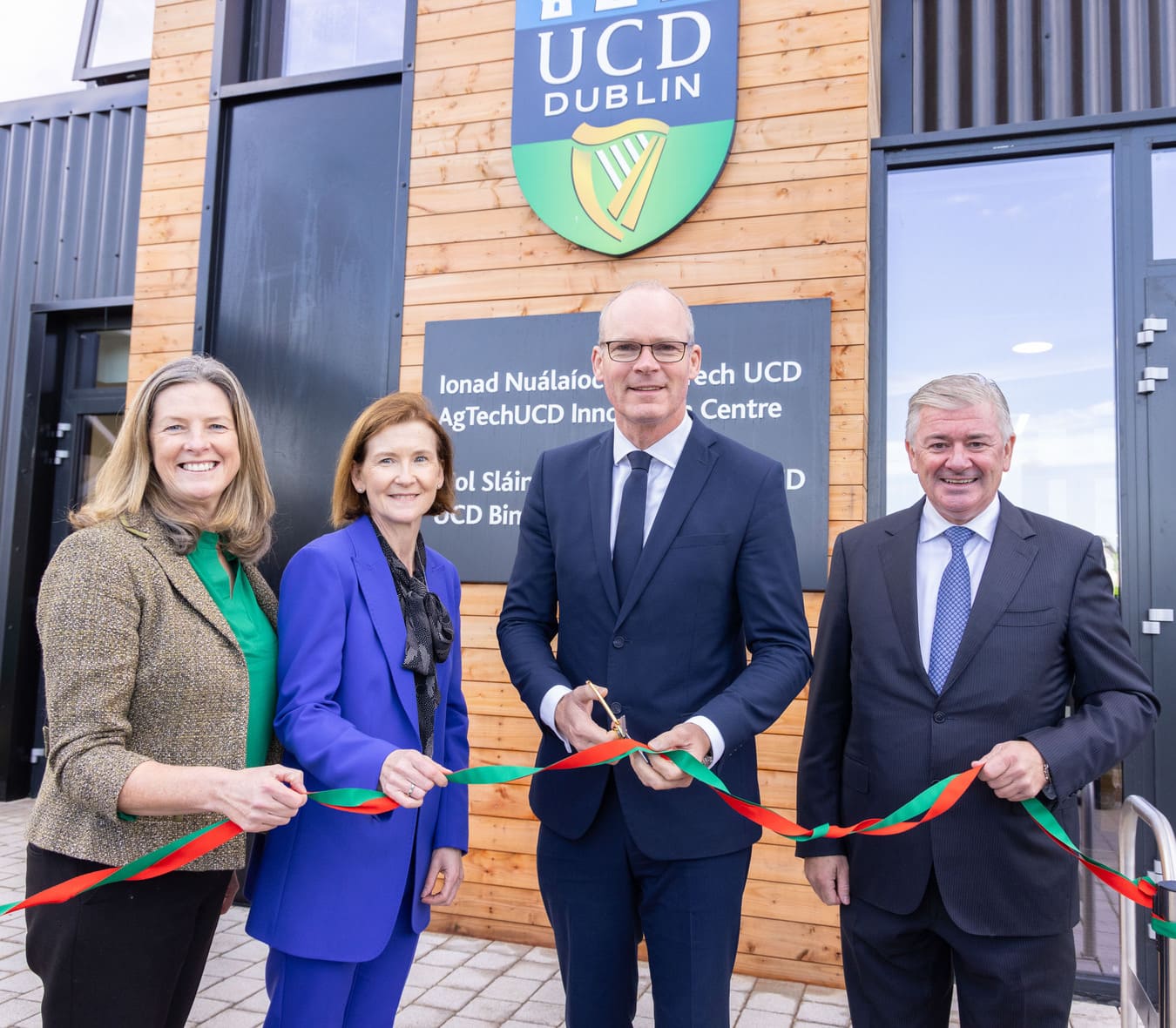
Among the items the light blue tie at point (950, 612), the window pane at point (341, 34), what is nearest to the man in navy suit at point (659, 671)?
the light blue tie at point (950, 612)

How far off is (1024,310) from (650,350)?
2.57m

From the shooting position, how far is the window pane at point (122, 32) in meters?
6.47

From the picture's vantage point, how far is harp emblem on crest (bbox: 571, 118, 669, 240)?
4035mm

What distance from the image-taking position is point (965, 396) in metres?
2.13

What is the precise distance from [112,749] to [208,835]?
251 mm

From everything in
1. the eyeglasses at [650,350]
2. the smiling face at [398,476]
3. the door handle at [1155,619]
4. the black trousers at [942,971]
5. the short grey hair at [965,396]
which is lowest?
the black trousers at [942,971]

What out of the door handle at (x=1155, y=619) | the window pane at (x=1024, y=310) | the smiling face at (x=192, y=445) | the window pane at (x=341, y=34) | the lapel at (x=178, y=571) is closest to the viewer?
the lapel at (x=178, y=571)

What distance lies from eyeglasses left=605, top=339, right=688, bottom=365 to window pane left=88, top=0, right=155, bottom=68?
19.5ft

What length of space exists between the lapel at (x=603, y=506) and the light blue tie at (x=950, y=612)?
2.33ft

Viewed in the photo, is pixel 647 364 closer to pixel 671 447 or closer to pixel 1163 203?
pixel 671 447

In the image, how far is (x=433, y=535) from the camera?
14.1ft

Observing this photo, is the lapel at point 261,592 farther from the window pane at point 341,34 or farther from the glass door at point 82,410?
the glass door at point 82,410

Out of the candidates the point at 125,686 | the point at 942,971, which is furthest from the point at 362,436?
the point at 942,971

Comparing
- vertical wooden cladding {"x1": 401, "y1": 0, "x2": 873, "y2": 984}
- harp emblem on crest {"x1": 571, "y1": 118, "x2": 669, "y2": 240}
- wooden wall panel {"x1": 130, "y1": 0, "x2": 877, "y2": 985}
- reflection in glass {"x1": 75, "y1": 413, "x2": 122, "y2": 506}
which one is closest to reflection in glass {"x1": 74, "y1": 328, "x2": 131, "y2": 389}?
reflection in glass {"x1": 75, "y1": 413, "x2": 122, "y2": 506}
